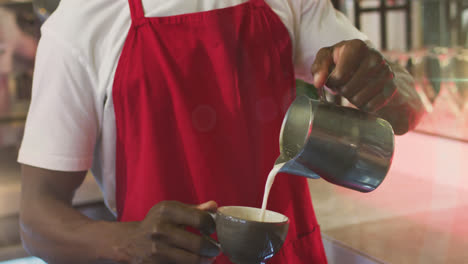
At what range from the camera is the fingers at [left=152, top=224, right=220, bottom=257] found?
2.85 feet

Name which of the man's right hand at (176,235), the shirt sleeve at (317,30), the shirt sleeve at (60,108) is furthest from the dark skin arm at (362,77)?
the shirt sleeve at (60,108)

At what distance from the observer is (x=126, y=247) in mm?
921

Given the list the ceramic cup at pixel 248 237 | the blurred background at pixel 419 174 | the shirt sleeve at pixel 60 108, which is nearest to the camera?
the ceramic cup at pixel 248 237

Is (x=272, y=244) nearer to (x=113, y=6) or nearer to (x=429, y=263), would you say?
(x=429, y=263)

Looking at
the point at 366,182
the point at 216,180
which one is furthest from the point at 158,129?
the point at 366,182

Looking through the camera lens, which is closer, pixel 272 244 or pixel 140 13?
pixel 272 244

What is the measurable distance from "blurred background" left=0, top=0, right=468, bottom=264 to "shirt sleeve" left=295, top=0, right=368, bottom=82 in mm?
268

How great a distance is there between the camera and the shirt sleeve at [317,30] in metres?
1.15

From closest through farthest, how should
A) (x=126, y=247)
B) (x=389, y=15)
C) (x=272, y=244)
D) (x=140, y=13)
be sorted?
(x=272, y=244)
(x=126, y=247)
(x=140, y=13)
(x=389, y=15)

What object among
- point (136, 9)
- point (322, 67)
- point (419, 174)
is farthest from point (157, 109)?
point (419, 174)

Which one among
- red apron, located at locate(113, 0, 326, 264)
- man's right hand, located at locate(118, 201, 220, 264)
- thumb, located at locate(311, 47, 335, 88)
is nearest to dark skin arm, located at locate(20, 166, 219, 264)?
man's right hand, located at locate(118, 201, 220, 264)

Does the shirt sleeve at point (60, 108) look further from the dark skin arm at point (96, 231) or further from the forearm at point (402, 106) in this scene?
the forearm at point (402, 106)

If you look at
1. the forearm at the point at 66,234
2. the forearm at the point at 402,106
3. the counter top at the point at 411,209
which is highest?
the forearm at the point at 402,106

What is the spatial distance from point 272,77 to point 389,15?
926mm
